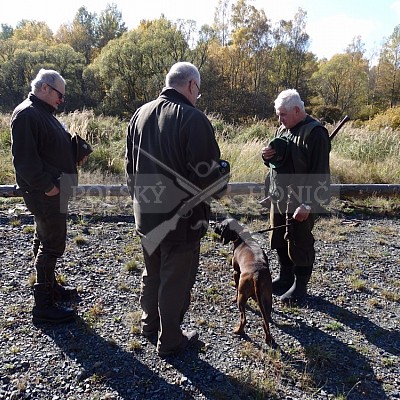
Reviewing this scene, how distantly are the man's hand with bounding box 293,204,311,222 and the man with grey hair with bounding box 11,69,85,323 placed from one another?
1992 millimetres

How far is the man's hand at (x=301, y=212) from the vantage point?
3.52m

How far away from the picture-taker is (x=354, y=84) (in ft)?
120

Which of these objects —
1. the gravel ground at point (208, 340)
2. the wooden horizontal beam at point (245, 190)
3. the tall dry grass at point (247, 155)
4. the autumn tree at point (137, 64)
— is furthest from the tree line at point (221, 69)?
the gravel ground at point (208, 340)

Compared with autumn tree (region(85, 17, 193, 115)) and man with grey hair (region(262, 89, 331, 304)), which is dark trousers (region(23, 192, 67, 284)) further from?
autumn tree (region(85, 17, 193, 115))

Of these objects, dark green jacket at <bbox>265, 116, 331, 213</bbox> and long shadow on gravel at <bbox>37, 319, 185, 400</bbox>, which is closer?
long shadow on gravel at <bbox>37, 319, 185, 400</bbox>

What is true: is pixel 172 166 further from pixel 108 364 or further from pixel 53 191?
pixel 108 364

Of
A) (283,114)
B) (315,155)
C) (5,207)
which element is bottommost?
(5,207)

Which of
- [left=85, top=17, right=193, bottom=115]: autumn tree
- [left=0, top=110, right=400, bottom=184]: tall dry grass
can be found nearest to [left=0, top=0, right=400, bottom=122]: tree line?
[left=85, top=17, right=193, bottom=115]: autumn tree

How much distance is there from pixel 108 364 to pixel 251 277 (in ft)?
4.21

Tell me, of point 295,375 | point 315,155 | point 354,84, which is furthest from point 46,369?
point 354,84

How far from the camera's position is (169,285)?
2844mm

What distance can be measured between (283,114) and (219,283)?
6.31 ft

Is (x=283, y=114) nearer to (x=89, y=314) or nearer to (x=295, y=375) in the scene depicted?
(x=295, y=375)

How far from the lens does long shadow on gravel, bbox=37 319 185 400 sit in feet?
8.87
